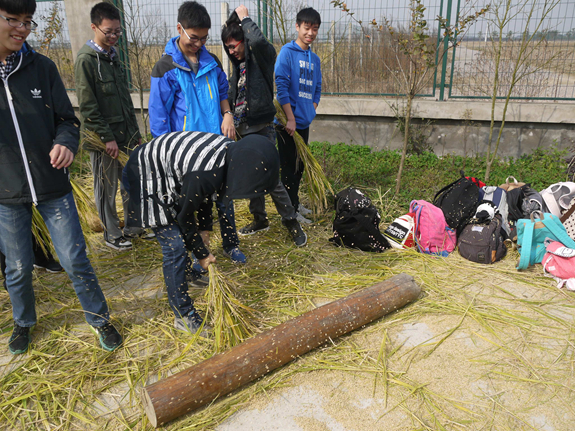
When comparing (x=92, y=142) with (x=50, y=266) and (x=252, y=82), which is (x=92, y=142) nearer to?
(x=50, y=266)

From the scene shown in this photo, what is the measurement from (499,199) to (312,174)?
1892 millimetres

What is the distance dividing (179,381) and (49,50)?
7.78m

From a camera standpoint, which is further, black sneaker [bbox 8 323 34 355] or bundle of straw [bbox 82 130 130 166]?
bundle of straw [bbox 82 130 130 166]

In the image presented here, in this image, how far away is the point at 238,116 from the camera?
12.7 ft

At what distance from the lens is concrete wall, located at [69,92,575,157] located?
5980 mm

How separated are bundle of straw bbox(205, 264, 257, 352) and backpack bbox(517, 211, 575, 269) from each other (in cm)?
248

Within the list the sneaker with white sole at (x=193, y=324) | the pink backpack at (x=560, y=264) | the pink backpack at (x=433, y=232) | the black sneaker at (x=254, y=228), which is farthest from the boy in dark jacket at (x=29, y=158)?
the pink backpack at (x=560, y=264)

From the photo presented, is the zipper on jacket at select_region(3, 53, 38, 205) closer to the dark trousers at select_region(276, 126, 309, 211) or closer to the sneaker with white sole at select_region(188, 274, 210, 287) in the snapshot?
the sneaker with white sole at select_region(188, 274, 210, 287)

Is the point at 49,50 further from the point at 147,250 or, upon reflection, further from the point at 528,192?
the point at 528,192

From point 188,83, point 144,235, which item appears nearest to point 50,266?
point 144,235

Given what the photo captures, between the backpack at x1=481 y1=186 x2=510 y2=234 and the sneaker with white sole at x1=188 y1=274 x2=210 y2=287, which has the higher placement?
the backpack at x1=481 y1=186 x2=510 y2=234

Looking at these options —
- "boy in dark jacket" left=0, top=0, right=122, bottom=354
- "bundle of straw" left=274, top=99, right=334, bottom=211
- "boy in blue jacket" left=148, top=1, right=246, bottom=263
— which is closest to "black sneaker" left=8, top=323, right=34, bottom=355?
"boy in dark jacket" left=0, top=0, right=122, bottom=354

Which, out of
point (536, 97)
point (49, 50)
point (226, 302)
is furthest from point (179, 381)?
point (49, 50)

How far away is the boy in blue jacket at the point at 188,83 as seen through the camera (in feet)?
9.98
